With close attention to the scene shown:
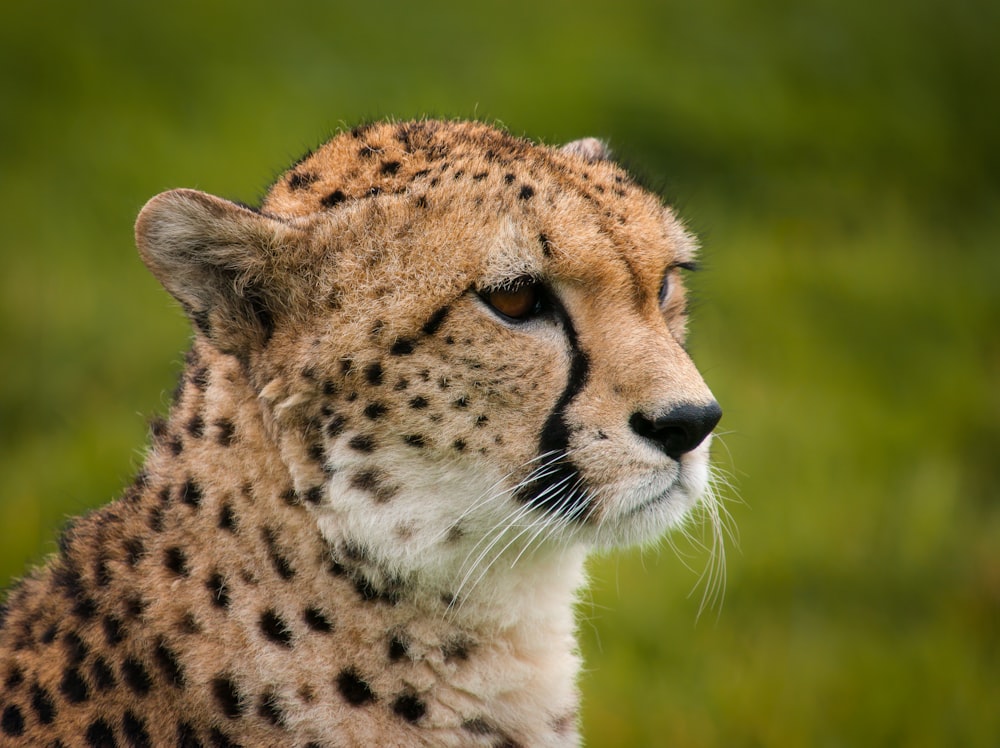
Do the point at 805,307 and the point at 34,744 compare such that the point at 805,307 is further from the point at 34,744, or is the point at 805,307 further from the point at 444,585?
the point at 34,744

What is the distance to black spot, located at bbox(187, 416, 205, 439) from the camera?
7.48ft

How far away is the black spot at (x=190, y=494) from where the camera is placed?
7.31 ft

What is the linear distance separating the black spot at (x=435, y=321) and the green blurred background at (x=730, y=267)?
890 millimetres

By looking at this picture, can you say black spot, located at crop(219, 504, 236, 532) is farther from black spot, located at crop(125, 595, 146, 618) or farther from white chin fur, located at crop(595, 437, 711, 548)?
white chin fur, located at crop(595, 437, 711, 548)

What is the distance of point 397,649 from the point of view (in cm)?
218

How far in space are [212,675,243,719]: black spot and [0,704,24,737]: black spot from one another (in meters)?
0.35

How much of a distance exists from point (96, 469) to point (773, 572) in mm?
2497

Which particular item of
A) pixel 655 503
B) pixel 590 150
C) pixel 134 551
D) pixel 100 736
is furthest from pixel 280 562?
pixel 590 150

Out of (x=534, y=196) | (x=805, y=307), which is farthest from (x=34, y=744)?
(x=805, y=307)

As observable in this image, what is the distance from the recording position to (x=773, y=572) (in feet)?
14.4

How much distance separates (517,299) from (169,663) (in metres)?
0.88

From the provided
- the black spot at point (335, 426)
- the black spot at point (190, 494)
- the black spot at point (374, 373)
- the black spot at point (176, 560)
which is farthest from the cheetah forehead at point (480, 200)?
the black spot at point (176, 560)

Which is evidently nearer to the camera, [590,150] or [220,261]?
[220,261]

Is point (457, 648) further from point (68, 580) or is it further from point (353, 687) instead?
point (68, 580)
